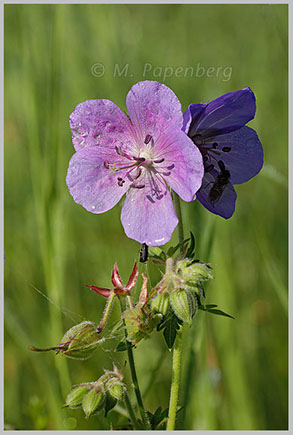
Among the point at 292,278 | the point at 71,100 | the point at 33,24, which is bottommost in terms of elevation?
the point at 292,278

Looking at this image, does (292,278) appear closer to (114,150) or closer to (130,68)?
(114,150)

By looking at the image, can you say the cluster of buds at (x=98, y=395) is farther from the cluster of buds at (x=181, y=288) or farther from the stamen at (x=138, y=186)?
the stamen at (x=138, y=186)

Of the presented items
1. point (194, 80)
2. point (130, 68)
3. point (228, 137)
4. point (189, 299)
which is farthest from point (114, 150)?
point (194, 80)

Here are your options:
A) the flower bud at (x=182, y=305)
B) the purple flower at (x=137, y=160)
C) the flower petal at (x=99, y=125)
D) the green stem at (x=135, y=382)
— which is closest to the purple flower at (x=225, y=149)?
the purple flower at (x=137, y=160)

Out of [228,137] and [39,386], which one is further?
[39,386]

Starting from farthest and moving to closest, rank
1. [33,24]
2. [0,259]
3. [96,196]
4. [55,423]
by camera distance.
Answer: [33,24], [55,423], [0,259], [96,196]

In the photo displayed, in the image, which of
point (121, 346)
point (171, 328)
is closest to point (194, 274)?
point (171, 328)
